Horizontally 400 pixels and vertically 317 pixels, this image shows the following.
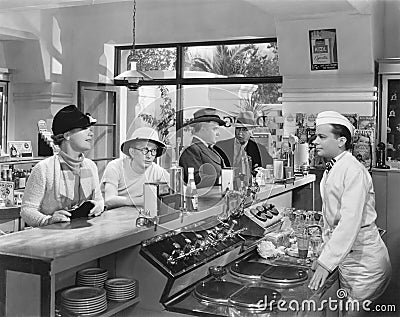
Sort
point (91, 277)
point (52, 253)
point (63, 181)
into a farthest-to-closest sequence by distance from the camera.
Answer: point (63, 181) < point (91, 277) < point (52, 253)

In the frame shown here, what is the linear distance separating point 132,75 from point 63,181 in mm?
278

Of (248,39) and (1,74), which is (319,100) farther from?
(1,74)

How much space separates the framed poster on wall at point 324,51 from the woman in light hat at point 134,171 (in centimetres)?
34

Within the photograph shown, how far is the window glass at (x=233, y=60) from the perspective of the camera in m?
1.12

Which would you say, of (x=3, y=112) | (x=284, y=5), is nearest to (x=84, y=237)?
(x=3, y=112)

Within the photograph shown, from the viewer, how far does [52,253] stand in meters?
0.67

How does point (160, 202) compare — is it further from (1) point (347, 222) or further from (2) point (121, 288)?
(1) point (347, 222)

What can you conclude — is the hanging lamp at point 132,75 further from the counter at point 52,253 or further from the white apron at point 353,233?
the white apron at point 353,233

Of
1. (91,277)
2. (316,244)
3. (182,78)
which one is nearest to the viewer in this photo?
(91,277)

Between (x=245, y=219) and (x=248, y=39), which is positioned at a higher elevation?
(x=248, y=39)

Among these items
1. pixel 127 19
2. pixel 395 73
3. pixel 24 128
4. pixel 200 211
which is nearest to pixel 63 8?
pixel 127 19

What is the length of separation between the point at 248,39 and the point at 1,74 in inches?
19.7

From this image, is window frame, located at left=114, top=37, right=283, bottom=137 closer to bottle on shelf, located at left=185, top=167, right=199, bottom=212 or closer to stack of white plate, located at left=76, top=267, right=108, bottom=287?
bottle on shelf, located at left=185, top=167, right=199, bottom=212

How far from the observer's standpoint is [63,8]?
1046mm
